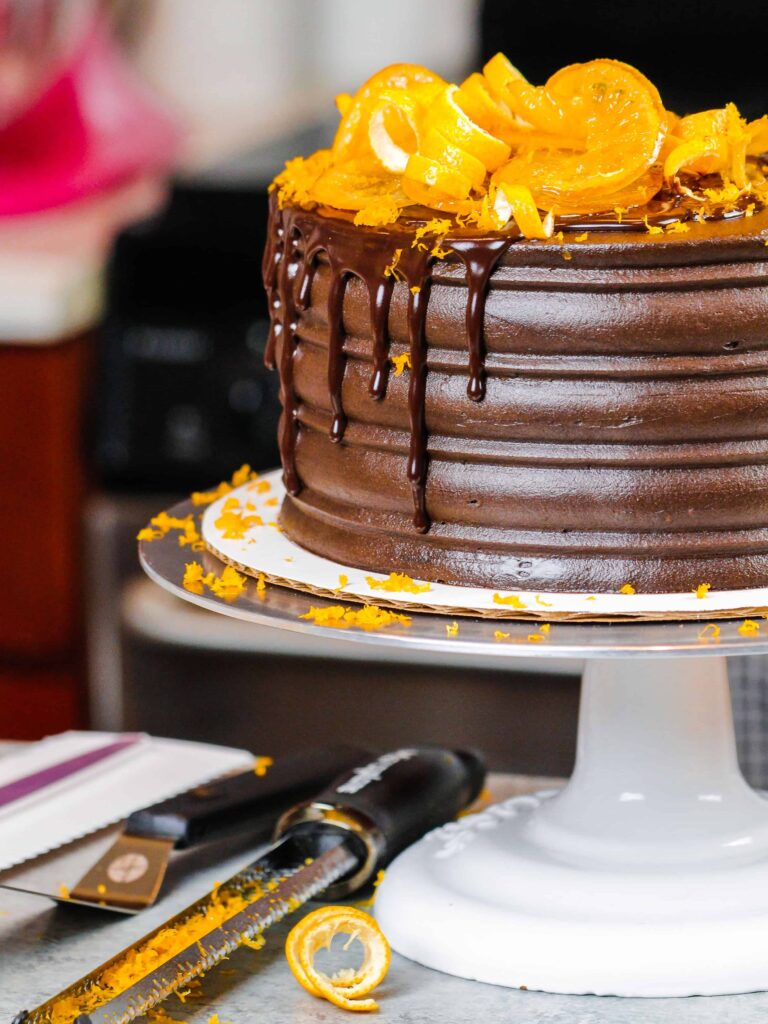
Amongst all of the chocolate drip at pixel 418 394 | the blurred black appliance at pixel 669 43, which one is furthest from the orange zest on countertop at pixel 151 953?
the blurred black appliance at pixel 669 43

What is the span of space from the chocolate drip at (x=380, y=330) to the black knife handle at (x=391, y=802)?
0.34 m

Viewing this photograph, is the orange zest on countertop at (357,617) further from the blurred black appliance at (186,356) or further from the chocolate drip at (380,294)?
the blurred black appliance at (186,356)

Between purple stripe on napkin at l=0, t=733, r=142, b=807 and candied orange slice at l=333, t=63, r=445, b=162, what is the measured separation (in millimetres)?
587

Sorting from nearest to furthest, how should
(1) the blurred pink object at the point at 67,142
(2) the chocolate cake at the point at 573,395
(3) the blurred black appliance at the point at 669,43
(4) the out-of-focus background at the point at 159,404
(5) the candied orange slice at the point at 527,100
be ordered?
(2) the chocolate cake at the point at 573,395, (5) the candied orange slice at the point at 527,100, (4) the out-of-focus background at the point at 159,404, (3) the blurred black appliance at the point at 669,43, (1) the blurred pink object at the point at 67,142

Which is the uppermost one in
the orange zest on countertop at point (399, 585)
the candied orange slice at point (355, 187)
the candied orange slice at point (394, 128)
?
the candied orange slice at point (394, 128)

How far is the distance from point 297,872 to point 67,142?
2483 millimetres

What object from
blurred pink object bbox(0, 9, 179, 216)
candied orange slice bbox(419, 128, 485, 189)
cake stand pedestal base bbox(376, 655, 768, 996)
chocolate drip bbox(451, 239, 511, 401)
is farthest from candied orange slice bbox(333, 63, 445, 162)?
blurred pink object bbox(0, 9, 179, 216)

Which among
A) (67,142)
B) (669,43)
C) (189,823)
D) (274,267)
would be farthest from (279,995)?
(67,142)

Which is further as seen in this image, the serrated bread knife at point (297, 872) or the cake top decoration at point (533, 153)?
the cake top decoration at point (533, 153)

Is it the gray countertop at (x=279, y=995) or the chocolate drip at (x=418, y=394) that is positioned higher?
the chocolate drip at (x=418, y=394)

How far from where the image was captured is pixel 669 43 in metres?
3.14

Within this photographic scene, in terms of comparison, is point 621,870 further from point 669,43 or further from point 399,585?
point 669,43

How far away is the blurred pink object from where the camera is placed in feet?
11.2

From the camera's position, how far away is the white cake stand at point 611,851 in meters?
1.16
